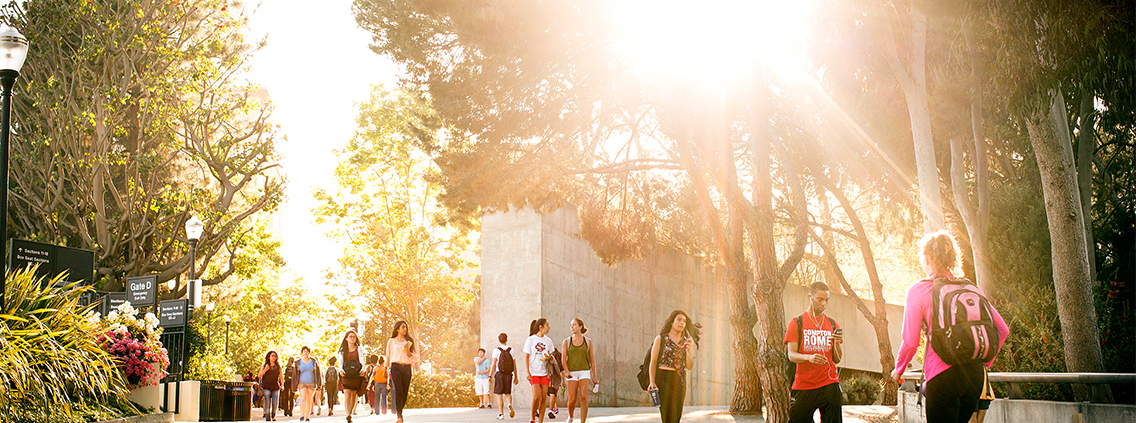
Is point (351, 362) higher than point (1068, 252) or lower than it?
lower

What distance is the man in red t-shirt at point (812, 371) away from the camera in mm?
7742

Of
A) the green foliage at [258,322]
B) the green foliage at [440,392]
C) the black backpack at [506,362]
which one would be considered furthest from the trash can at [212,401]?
the green foliage at [258,322]

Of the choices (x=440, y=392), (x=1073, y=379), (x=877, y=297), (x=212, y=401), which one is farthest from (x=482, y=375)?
(x=1073, y=379)

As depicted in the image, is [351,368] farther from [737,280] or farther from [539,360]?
[737,280]

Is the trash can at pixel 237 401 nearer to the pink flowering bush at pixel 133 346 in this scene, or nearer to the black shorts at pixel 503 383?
the black shorts at pixel 503 383

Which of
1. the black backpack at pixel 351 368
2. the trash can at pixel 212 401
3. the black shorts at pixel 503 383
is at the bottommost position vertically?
the trash can at pixel 212 401

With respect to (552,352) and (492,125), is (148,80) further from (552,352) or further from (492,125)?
(552,352)

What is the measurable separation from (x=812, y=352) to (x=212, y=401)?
15754 millimetres

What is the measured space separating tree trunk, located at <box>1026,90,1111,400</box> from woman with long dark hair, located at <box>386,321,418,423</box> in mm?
8234

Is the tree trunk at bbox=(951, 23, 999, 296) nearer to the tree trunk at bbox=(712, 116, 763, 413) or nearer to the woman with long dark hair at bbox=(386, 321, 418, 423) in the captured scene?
the tree trunk at bbox=(712, 116, 763, 413)

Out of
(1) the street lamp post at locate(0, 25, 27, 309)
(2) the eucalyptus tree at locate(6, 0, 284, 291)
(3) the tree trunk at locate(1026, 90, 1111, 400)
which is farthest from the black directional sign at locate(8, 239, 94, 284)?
(3) the tree trunk at locate(1026, 90, 1111, 400)

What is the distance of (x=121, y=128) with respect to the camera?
24.2m

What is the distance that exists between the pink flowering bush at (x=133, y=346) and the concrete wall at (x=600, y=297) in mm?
11758

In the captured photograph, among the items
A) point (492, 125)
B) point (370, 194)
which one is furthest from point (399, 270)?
point (492, 125)
